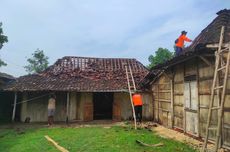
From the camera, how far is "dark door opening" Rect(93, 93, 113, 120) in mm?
20094

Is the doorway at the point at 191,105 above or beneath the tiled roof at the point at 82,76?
beneath

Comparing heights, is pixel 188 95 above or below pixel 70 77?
below

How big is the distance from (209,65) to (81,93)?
1026 cm

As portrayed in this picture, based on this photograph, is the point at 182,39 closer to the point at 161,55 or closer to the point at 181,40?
the point at 181,40

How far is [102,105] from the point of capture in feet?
68.6

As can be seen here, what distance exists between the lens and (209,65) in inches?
343

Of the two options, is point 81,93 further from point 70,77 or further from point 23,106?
point 23,106

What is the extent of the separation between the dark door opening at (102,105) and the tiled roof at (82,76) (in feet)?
7.11

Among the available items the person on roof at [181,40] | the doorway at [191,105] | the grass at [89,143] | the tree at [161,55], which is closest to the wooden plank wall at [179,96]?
the doorway at [191,105]

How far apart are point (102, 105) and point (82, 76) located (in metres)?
3.90

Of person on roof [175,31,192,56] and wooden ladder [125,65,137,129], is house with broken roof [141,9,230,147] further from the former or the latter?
wooden ladder [125,65,137,129]

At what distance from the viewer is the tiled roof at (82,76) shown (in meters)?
16.1

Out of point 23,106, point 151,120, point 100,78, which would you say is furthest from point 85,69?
point 151,120

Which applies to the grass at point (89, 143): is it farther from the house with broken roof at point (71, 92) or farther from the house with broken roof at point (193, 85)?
the house with broken roof at point (71, 92)
